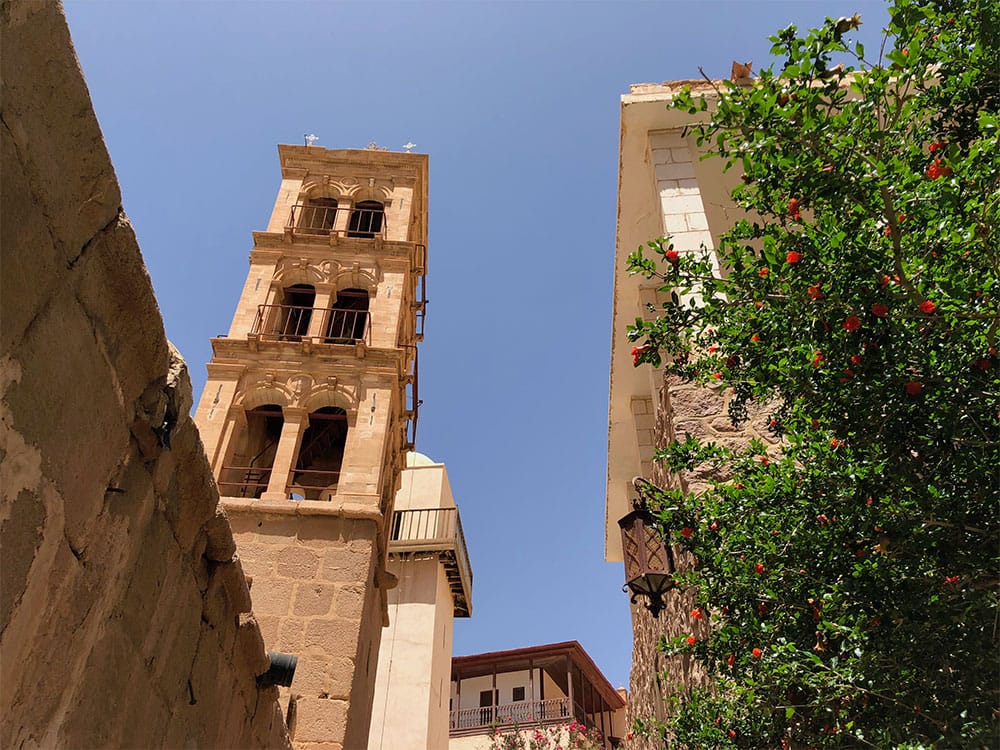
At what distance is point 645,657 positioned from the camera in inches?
357

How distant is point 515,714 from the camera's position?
Result: 25547 mm

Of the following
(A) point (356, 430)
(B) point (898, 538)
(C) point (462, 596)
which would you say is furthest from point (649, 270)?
(C) point (462, 596)

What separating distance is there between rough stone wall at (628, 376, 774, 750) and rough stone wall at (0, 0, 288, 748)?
13.2 ft

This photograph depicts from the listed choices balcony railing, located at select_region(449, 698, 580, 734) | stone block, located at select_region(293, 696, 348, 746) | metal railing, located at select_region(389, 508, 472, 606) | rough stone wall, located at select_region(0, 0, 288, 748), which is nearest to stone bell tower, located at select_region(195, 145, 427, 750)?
stone block, located at select_region(293, 696, 348, 746)

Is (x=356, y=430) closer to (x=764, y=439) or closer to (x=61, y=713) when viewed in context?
(x=764, y=439)

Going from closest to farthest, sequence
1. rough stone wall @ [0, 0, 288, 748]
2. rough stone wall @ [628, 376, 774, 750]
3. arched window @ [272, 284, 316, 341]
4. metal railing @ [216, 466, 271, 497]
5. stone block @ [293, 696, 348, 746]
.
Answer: rough stone wall @ [0, 0, 288, 748]
rough stone wall @ [628, 376, 774, 750]
stone block @ [293, 696, 348, 746]
metal railing @ [216, 466, 271, 497]
arched window @ [272, 284, 316, 341]

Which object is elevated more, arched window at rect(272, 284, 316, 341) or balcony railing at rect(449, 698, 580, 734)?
arched window at rect(272, 284, 316, 341)

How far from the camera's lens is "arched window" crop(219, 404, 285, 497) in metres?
9.09

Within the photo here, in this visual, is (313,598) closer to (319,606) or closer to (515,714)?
(319,606)

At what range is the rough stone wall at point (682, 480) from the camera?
246 inches

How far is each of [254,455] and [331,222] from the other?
200 inches

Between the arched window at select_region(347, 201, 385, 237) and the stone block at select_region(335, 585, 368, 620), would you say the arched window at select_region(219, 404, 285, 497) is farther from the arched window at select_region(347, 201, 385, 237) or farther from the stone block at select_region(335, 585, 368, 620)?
the arched window at select_region(347, 201, 385, 237)

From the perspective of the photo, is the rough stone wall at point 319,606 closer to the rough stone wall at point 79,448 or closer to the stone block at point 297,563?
the stone block at point 297,563

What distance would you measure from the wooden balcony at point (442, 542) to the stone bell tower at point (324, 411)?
235 inches
